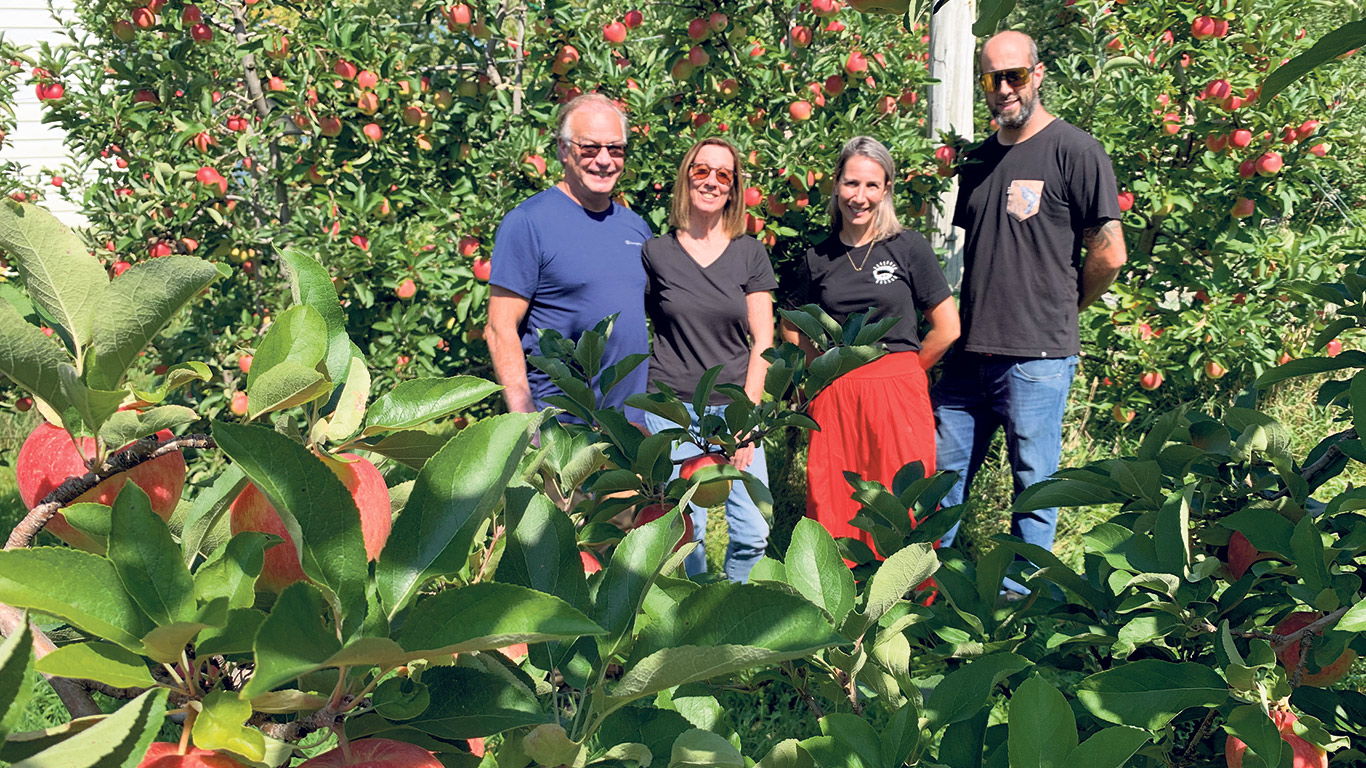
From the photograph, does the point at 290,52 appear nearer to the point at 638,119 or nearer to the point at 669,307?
the point at 638,119

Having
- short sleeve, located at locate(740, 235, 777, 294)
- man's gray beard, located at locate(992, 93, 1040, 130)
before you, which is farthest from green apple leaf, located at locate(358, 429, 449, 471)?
man's gray beard, located at locate(992, 93, 1040, 130)

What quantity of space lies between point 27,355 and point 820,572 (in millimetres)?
501

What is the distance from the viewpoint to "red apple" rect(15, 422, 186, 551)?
22.1 inches

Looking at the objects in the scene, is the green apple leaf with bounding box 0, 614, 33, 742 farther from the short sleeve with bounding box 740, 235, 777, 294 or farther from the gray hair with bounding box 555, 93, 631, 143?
the short sleeve with bounding box 740, 235, 777, 294

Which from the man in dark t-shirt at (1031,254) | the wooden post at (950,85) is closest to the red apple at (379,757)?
the man in dark t-shirt at (1031,254)

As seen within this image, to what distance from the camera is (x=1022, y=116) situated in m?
2.79

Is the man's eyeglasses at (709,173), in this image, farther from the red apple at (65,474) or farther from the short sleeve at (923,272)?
the red apple at (65,474)

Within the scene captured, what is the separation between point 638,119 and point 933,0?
2865mm

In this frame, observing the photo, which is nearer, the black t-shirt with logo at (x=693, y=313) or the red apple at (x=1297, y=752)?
the red apple at (x=1297, y=752)

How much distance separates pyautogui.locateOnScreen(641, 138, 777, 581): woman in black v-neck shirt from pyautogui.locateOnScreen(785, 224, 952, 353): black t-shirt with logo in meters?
0.20

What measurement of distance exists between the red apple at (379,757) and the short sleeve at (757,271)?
2.40m

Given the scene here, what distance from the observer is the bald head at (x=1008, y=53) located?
8.95 ft

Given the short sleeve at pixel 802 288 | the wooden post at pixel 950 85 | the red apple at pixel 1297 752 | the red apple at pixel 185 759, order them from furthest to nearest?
the wooden post at pixel 950 85
the short sleeve at pixel 802 288
the red apple at pixel 1297 752
the red apple at pixel 185 759

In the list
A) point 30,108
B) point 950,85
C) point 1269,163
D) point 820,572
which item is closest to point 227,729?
point 820,572
